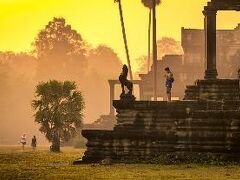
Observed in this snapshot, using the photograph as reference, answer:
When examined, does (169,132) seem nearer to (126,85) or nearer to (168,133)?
(168,133)

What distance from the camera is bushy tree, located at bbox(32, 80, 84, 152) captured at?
121 ft

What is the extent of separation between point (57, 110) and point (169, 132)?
1635 centimetres

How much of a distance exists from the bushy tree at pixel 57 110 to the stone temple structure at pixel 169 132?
1341 centimetres

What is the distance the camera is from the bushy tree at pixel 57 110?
36906 mm

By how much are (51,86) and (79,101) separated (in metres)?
2.03

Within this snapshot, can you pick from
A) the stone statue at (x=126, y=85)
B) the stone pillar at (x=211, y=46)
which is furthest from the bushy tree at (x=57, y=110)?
the stone statue at (x=126, y=85)

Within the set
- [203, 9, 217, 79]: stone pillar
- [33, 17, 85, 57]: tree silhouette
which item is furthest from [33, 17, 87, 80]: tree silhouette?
[203, 9, 217, 79]: stone pillar

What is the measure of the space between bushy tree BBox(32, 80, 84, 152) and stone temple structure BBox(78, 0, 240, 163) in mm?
13412

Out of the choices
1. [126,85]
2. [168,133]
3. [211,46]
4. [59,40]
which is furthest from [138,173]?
[59,40]

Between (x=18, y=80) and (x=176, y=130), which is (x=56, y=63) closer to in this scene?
(x=18, y=80)

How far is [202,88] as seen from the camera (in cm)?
2656

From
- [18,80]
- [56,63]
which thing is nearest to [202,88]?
[56,63]

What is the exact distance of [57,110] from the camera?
36938 millimetres

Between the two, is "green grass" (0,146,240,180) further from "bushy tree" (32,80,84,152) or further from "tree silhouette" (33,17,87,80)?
"tree silhouette" (33,17,87,80)
